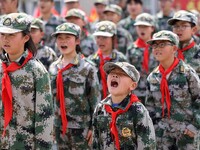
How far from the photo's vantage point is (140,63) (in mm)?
9859

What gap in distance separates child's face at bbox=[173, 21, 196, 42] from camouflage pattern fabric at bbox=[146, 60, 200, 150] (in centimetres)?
128

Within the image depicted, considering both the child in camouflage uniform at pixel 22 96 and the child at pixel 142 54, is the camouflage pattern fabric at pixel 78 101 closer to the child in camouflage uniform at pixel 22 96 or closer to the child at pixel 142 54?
the child in camouflage uniform at pixel 22 96

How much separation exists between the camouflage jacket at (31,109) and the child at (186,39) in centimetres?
316

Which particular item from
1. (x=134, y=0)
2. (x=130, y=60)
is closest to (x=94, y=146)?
(x=130, y=60)

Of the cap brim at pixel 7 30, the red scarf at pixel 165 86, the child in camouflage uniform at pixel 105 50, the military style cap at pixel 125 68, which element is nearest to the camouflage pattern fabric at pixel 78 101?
the red scarf at pixel 165 86

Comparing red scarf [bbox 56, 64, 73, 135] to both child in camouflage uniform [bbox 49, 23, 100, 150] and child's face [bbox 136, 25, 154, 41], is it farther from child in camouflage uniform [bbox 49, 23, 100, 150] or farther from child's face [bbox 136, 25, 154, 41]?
child's face [bbox 136, 25, 154, 41]

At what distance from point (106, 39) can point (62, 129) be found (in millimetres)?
2269

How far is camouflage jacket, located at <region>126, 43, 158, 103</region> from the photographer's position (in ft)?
31.9

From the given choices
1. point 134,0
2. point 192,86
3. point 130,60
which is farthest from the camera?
point 134,0

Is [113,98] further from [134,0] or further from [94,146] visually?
[134,0]

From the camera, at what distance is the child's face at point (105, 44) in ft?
29.8

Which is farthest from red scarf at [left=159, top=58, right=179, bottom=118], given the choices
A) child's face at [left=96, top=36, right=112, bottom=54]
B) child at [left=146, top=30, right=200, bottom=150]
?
child's face at [left=96, top=36, right=112, bottom=54]

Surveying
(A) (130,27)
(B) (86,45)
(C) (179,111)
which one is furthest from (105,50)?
(A) (130,27)

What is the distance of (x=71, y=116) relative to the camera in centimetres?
736
